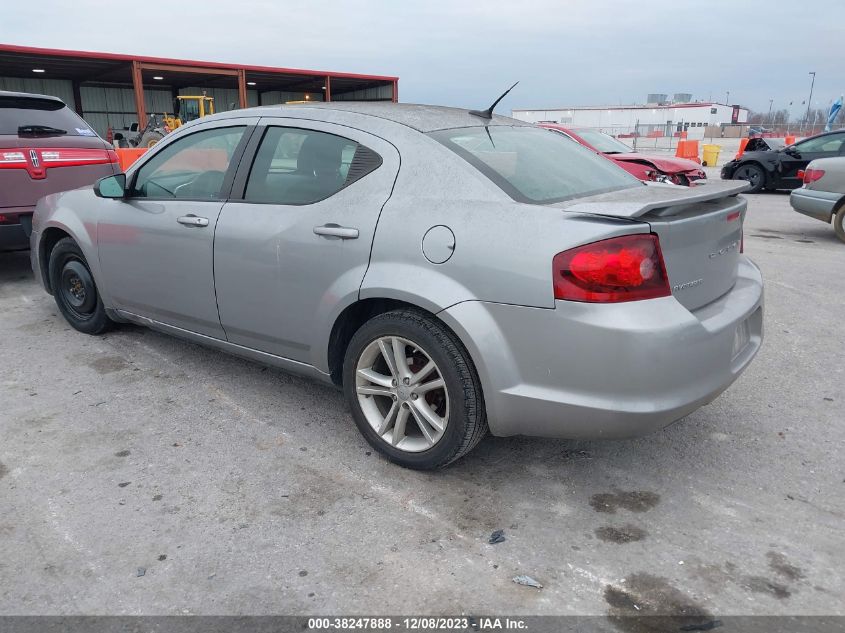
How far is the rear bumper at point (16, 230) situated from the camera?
5918 millimetres

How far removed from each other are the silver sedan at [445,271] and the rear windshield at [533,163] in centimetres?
2

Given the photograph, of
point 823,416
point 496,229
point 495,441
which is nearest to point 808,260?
point 823,416

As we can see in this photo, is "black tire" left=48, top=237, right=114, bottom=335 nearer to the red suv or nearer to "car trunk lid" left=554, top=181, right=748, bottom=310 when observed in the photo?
the red suv

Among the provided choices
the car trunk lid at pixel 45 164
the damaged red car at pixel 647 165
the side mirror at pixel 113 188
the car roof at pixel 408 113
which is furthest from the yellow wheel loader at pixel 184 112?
the car roof at pixel 408 113

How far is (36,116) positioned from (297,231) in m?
4.76

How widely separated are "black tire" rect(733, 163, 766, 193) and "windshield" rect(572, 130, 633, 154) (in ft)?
17.0

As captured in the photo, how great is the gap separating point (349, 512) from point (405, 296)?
3.02 feet

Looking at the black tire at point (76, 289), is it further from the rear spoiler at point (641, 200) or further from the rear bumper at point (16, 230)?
the rear spoiler at point (641, 200)

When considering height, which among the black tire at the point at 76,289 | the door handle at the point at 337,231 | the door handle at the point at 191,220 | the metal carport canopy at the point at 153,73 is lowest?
the black tire at the point at 76,289

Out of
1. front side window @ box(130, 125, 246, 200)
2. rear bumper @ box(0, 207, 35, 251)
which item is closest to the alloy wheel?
front side window @ box(130, 125, 246, 200)

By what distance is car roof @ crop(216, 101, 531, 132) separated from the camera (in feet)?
10.4

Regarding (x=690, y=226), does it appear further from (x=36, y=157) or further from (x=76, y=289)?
(x=36, y=157)

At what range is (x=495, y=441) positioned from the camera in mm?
3354

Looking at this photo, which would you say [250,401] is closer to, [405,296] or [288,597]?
[405,296]
